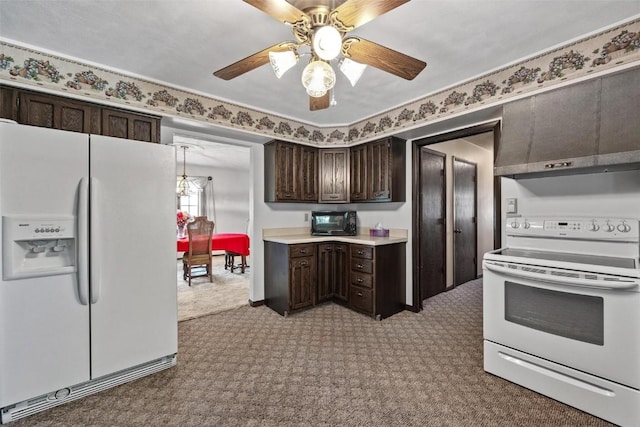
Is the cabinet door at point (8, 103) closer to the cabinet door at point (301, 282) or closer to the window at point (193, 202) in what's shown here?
the cabinet door at point (301, 282)

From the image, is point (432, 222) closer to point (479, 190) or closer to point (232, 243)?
point (479, 190)

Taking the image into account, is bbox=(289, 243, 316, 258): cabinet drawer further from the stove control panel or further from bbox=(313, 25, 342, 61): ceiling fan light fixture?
bbox=(313, 25, 342, 61): ceiling fan light fixture

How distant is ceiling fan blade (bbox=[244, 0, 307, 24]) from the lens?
126 centimetres

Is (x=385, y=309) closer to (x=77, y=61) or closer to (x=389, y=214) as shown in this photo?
(x=389, y=214)

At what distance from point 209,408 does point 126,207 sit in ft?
4.81

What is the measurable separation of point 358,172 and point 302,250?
128 cm

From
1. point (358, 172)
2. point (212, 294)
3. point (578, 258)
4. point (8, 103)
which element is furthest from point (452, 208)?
point (8, 103)

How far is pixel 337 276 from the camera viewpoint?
12.1 feet

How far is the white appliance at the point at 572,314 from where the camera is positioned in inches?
64.1

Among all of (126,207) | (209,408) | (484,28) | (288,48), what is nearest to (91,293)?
(126,207)

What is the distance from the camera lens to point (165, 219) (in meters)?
2.23

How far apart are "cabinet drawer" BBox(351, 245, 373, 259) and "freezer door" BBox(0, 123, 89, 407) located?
8.18 feet

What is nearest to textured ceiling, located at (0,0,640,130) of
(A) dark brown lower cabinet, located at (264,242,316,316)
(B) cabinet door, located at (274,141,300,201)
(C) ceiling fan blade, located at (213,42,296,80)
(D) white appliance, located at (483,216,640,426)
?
(C) ceiling fan blade, located at (213,42,296,80)

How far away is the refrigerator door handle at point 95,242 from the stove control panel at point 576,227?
10.4 feet
